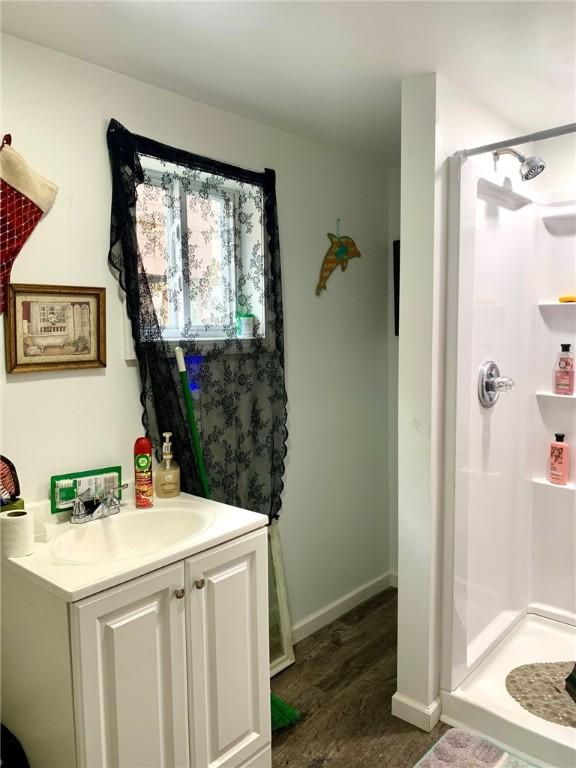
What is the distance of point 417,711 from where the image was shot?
2131mm

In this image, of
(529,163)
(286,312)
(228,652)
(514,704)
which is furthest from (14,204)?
(514,704)

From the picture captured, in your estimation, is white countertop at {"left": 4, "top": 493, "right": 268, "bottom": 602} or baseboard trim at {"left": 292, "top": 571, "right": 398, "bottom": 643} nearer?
white countertop at {"left": 4, "top": 493, "right": 268, "bottom": 602}

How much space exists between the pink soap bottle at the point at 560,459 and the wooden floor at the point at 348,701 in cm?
104

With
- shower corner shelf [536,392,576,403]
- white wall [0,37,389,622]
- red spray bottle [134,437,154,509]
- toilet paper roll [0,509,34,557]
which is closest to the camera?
toilet paper roll [0,509,34,557]

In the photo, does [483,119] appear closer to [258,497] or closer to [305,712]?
[258,497]

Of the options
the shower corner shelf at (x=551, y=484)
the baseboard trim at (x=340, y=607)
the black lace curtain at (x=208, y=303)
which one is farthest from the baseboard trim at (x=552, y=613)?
the black lace curtain at (x=208, y=303)

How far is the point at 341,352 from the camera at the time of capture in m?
2.92

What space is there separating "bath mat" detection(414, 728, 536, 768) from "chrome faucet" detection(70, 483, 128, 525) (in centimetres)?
130

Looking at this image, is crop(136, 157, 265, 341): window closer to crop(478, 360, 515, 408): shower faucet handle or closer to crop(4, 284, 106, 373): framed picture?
crop(4, 284, 106, 373): framed picture

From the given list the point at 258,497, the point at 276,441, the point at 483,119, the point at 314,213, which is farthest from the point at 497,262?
the point at 258,497

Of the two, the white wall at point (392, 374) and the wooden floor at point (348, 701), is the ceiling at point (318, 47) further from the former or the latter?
the wooden floor at point (348, 701)

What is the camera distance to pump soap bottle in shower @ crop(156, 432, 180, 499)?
79.7 inches

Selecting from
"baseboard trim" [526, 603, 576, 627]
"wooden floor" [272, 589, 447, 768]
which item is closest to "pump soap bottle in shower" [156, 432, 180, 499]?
"wooden floor" [272, 589, 447, 768]

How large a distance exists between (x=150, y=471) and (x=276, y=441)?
677mm
